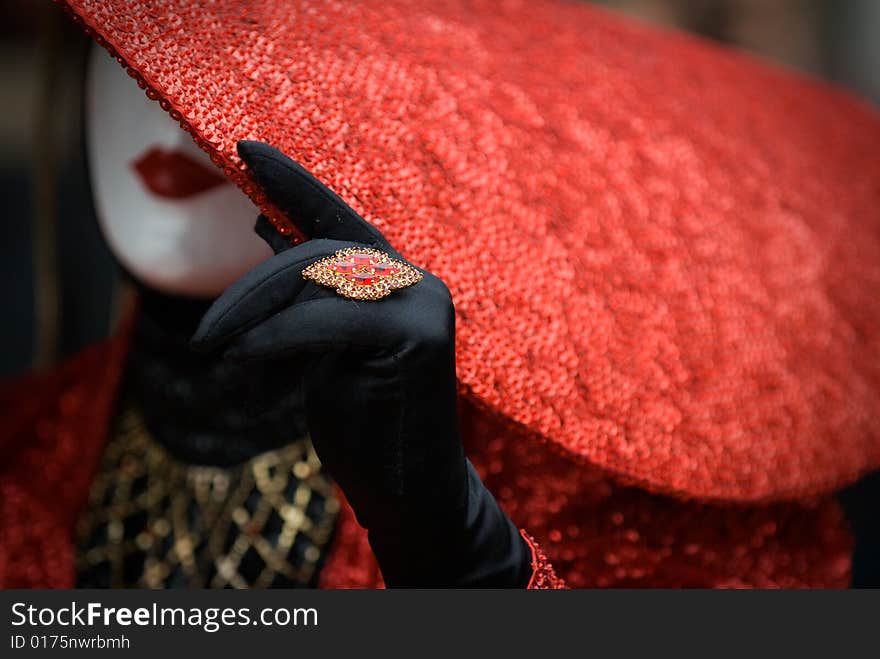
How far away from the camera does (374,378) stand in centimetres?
46

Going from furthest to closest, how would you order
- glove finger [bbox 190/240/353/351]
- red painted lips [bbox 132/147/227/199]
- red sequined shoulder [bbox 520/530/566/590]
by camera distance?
red painted lips [bbox 132/147/227/199], red sequined shoulder [bbox 520/530/566/590], glove finger [bbox 190/240/353/351]

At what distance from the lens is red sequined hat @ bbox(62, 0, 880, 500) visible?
22.3 inches

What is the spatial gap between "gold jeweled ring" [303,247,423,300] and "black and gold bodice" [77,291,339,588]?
1.00 feet

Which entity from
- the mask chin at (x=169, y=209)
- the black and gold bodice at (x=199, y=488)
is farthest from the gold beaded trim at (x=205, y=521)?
the mask chin at (x=169, y=209)

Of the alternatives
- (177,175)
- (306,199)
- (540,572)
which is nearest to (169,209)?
(177,175)

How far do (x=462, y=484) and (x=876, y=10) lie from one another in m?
1.32

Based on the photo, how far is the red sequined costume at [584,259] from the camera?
0.57 metres

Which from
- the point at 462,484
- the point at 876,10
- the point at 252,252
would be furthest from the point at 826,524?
the point at 876,10

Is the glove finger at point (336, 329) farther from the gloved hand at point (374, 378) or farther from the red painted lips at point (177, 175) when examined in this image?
the red painted lips at point (177, 175)

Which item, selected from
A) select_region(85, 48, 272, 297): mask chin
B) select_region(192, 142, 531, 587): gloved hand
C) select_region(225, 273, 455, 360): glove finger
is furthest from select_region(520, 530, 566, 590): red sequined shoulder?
select_region(85, 48, 272, 297): mask chin

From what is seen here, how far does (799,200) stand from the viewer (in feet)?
A: 2.74

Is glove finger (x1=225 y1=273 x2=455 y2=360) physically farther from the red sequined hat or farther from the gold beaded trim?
the gold beaded trim

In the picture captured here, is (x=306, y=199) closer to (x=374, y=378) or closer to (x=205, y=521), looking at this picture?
(x=374, y=378)

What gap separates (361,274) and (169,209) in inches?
12.3
